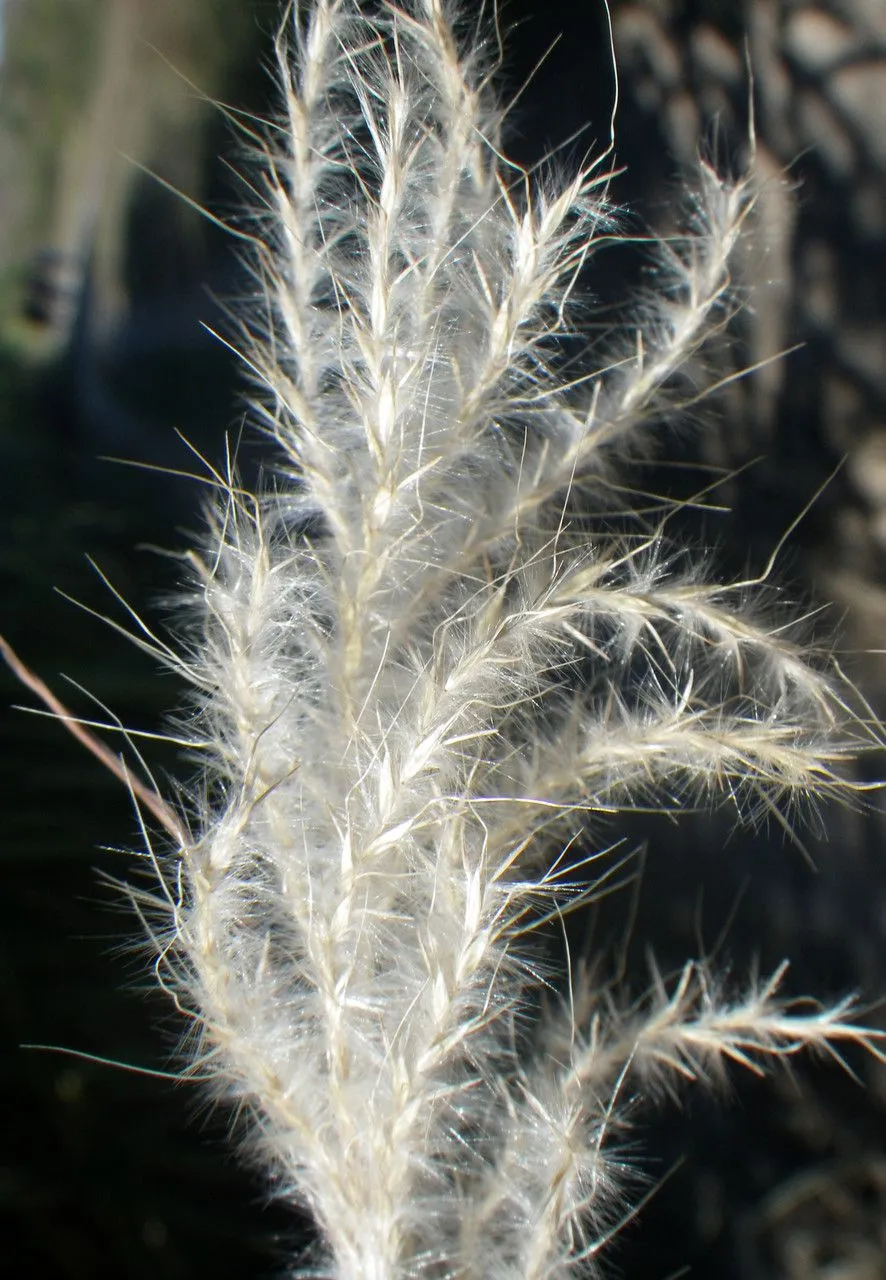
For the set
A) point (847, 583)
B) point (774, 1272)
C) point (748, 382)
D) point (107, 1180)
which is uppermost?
point (748, 382)

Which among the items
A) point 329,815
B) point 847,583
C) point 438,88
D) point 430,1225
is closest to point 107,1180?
point 430,1225

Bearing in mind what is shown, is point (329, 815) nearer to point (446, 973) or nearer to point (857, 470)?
point (446, 973)

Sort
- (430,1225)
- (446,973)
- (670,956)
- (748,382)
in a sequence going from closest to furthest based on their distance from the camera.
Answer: (446,973) < (430,1225) < (748,382) < (670,956)

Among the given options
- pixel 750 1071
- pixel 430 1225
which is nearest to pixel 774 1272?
pixel 750 1071

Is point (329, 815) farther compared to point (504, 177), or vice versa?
point (504, 177)

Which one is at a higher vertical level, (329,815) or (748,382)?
(748,382)

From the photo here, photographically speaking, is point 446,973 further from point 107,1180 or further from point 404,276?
point 107,1180

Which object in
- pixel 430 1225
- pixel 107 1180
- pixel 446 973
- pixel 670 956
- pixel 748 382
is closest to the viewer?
pixel 446 973
